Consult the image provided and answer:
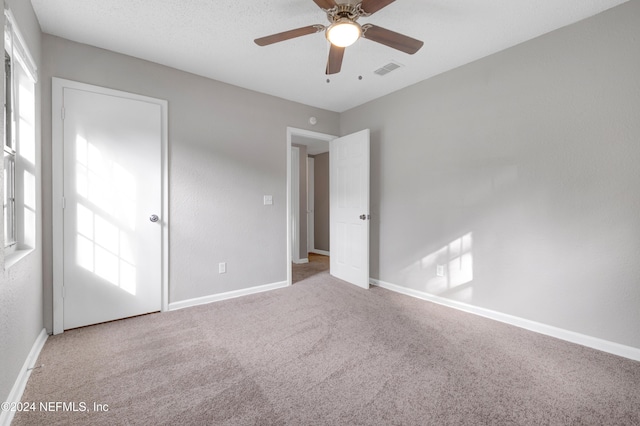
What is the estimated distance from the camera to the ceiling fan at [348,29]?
5.64 ft

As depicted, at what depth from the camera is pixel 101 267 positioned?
2.62 metres

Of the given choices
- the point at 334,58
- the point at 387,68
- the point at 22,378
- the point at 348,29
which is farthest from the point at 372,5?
the point at 22,378

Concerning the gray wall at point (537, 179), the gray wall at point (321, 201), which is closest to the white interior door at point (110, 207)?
the gray wall at point (537, 179)

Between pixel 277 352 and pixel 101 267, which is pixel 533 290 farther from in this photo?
pixel 101 267

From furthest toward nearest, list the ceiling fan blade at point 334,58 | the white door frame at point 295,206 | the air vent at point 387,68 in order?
1. the white door frame at point 295,206
2. the air vent at point 387,68
3. the ceiling fan blade at point 334,58

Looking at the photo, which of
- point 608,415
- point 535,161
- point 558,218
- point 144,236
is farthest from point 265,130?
point 608,415

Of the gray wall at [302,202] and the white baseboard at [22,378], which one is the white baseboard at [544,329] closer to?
the gray wall at [302,202]

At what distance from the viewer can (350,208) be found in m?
4.05

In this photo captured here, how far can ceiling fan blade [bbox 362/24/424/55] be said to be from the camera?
1.88 m

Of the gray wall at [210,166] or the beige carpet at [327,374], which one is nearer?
the beige carpet at [327,374]

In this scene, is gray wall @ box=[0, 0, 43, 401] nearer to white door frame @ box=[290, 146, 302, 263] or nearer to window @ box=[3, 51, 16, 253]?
window @ box=[3, 51, 16, 253]

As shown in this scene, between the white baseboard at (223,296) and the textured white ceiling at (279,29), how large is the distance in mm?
2514

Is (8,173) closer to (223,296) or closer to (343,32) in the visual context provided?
(223,296)

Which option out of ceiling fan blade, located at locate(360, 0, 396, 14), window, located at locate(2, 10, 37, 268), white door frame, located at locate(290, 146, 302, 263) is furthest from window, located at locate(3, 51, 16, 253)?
white door frame, located at locate(290, 146, 302, 263)
